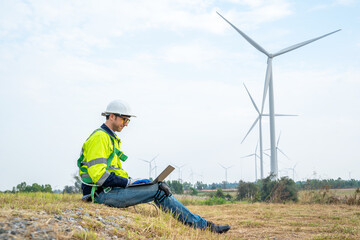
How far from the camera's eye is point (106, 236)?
427 cm

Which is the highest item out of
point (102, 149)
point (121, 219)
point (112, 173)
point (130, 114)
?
point (130, 114)

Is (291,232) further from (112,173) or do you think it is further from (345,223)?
(112,173)

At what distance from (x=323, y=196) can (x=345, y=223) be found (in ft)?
24.3

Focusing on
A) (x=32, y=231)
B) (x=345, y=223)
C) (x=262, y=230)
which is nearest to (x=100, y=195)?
(x=32, y=231)

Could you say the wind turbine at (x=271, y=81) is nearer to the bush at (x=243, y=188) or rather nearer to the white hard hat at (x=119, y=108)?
the bush at (x=243, y=188)

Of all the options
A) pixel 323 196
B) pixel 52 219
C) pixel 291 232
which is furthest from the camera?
pixel 323 196

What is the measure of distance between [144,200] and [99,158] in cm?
112

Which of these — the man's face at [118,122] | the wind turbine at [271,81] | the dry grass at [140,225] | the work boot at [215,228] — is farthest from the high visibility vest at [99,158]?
the wind turbine at [271,81]

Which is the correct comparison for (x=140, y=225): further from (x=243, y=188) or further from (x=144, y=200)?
(x=243, y=188)

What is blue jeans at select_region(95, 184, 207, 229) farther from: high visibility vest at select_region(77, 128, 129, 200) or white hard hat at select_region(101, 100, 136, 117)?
white hard hat at select_region(101, 100, 136, 117)

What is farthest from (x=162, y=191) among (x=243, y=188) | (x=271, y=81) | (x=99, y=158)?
(x=271, y=81)

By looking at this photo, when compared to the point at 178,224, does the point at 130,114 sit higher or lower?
higher

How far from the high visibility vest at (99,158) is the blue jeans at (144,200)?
269 mm

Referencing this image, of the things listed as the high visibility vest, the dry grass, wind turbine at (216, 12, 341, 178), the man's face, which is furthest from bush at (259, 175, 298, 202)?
the high visibility vest
